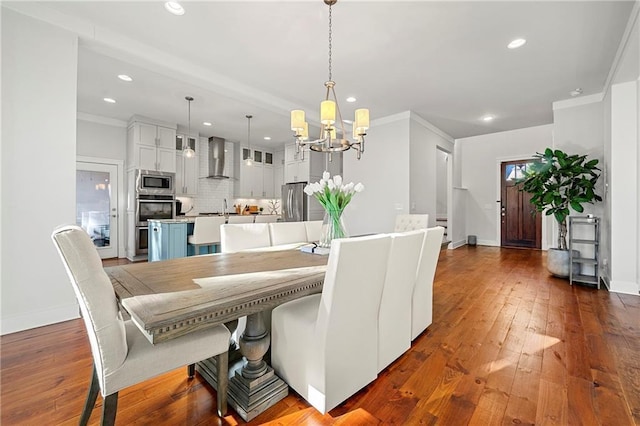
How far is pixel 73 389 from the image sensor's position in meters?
1.58

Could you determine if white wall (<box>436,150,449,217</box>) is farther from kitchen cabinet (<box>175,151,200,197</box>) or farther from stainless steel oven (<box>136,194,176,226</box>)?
stainless steel oven (<box>136,194,176,226</box>)

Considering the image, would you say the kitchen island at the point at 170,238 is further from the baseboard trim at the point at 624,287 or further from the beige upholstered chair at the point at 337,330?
the baseboard trim at the point at 624,287

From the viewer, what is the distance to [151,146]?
17.7 ft

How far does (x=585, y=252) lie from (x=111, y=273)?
224 inches

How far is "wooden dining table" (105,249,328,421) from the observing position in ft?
3.26

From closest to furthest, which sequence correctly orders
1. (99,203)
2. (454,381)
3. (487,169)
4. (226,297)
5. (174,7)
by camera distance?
(226,297) → (454,381) → (174,7) → (99,203) → (487,169)

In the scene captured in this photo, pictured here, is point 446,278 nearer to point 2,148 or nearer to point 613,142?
point 613,142

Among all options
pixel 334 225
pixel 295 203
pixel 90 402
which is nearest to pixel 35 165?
pixel 90 402

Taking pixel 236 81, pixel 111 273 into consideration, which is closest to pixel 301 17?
pixel 236 81

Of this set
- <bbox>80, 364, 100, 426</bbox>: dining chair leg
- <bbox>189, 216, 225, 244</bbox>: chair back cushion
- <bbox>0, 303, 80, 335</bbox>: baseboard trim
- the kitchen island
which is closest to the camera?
<bbox>80, 364, 100, 426</bbox>: dining chair leg

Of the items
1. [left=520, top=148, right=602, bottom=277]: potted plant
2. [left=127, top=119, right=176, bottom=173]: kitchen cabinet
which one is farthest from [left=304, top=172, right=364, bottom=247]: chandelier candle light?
[left=127, top=119, right=176, bottom=173]: kitchen cabinet

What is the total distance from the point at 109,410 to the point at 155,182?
5200mm

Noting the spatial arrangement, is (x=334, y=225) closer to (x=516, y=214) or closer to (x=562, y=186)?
(x=562, y=186)

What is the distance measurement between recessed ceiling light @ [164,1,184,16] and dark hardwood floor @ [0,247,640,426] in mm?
2852
